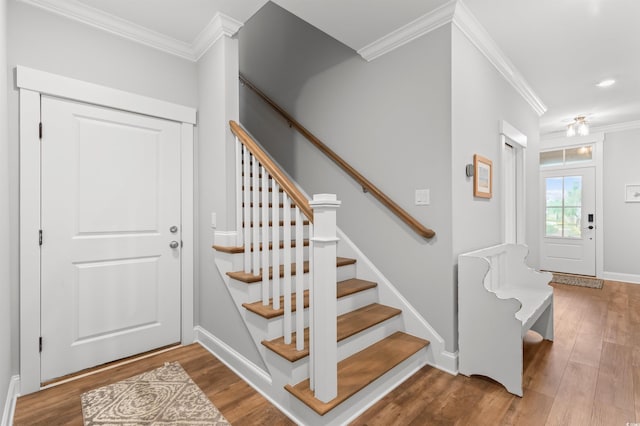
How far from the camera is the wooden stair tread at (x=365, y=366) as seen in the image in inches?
61.4

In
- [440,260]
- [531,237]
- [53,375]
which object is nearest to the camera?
[53,375]

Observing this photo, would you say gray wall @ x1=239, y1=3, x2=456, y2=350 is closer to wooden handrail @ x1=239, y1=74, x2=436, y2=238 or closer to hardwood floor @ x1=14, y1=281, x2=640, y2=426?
wooden handrail @ x1=239, y1=74, x2=436, y2=238

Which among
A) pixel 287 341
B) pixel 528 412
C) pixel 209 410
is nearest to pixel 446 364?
pixel 528 412

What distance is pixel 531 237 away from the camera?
12.9 feet

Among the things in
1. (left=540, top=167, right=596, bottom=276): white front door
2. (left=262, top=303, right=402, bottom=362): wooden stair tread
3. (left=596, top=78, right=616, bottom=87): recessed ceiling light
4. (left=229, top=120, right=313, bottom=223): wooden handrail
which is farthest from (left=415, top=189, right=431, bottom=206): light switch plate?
(left=540, top=167, right=596, bottom=276): white front door

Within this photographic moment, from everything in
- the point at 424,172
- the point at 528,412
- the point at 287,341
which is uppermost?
the point at 424,172

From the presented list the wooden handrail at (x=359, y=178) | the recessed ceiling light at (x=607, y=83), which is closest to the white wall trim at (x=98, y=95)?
the wooden handrail at (x=359, y=178)

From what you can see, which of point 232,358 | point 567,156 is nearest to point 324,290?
point 232,358

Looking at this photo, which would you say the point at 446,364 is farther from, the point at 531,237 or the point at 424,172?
the point at 531,237

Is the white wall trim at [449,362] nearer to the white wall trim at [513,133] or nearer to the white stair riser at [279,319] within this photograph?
the white stair riser at [279,319]

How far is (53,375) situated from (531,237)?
4.92m

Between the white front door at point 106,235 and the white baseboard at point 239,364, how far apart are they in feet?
0.83

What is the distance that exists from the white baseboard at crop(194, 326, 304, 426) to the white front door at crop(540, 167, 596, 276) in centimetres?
580

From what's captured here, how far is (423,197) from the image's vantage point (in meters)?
2.30
